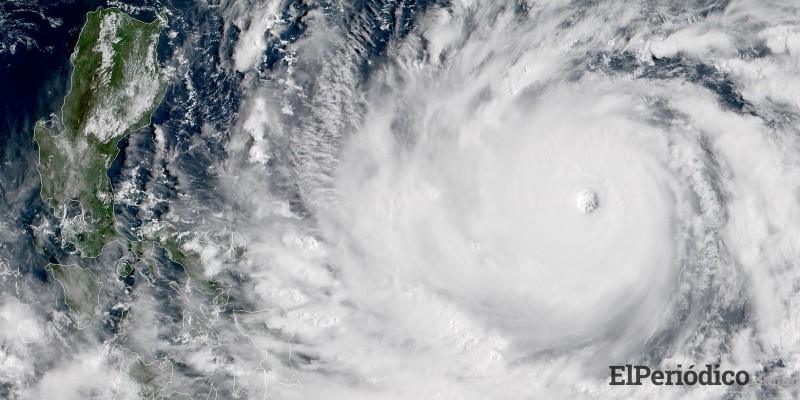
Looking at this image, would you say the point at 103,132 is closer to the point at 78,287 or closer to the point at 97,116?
the point at 97,116

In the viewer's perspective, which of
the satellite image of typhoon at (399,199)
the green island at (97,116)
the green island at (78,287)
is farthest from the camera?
the green island at (78,287)

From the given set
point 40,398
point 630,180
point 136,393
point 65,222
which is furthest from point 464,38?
point 40,398

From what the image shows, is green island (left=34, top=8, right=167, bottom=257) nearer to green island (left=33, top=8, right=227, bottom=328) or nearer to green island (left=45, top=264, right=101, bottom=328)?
green island (left=33, top=8, right=227, bottom=328)

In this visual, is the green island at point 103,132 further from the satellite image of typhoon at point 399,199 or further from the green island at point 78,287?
the green island at point 78,287

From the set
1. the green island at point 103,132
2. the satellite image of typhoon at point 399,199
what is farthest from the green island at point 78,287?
the green island at point 103,132

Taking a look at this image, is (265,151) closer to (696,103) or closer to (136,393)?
(136,393)

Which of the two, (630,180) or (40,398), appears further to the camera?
(40,398)
